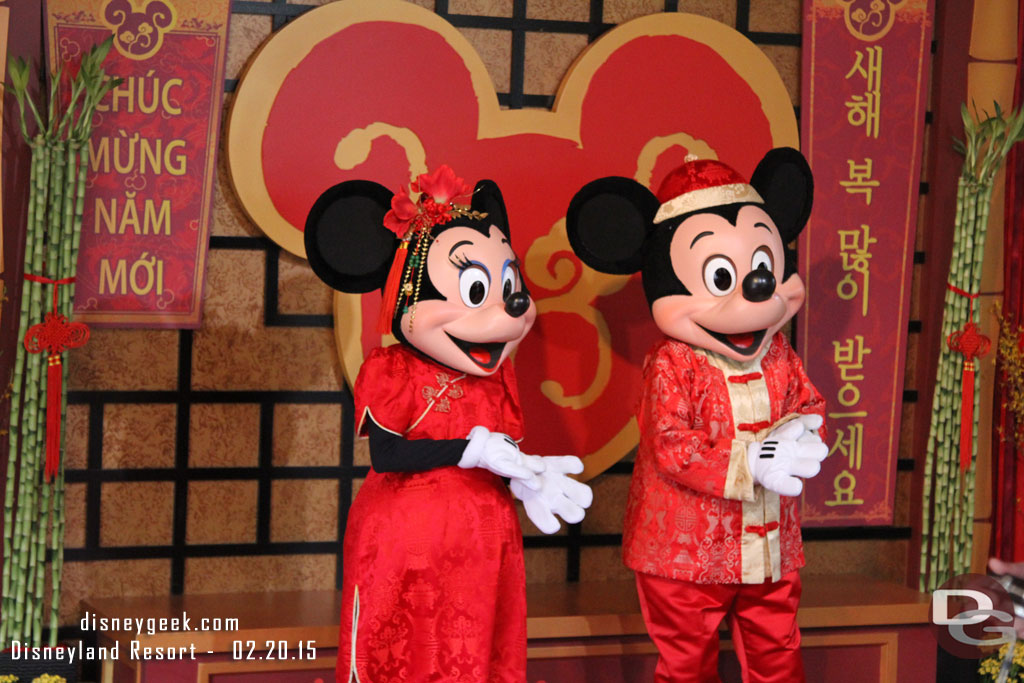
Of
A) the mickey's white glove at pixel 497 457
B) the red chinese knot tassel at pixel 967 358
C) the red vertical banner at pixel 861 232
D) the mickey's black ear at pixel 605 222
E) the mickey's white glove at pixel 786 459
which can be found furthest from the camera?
the red vertical banner at pixel 861 232

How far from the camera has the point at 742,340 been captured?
275 centimetres

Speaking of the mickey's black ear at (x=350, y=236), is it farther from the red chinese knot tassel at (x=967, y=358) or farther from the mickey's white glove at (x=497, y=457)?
the red chinese knot tassel at (x=967, y=358)

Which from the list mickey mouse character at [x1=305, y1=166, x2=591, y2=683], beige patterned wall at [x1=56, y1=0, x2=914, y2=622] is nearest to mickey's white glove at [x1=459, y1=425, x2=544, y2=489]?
mickey mouse character at [x1=305, y1=166, x2=591, y2=683]

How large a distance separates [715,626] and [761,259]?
906 millimetres

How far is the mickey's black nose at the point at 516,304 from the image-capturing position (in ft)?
8.08

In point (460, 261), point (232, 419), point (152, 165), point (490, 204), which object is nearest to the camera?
point (460, 261)

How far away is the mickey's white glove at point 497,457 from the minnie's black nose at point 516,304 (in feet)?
0.87

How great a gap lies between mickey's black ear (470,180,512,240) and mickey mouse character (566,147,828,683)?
21 cm

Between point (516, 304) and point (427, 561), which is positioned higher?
point (516, 304)

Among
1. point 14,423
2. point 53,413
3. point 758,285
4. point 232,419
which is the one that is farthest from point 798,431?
point 14,423

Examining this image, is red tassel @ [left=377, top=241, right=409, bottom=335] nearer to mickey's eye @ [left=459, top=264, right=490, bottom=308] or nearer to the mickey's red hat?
mickey's eye @ [left=459, top=264, right=490, bottom=308]

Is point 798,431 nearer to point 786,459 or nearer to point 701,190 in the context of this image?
point 786,459

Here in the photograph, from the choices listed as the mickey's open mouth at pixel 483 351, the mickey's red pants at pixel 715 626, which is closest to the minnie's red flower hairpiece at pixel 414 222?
the mickey's open mouth at pixel 483 351

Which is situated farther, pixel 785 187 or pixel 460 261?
pixel 785 187
